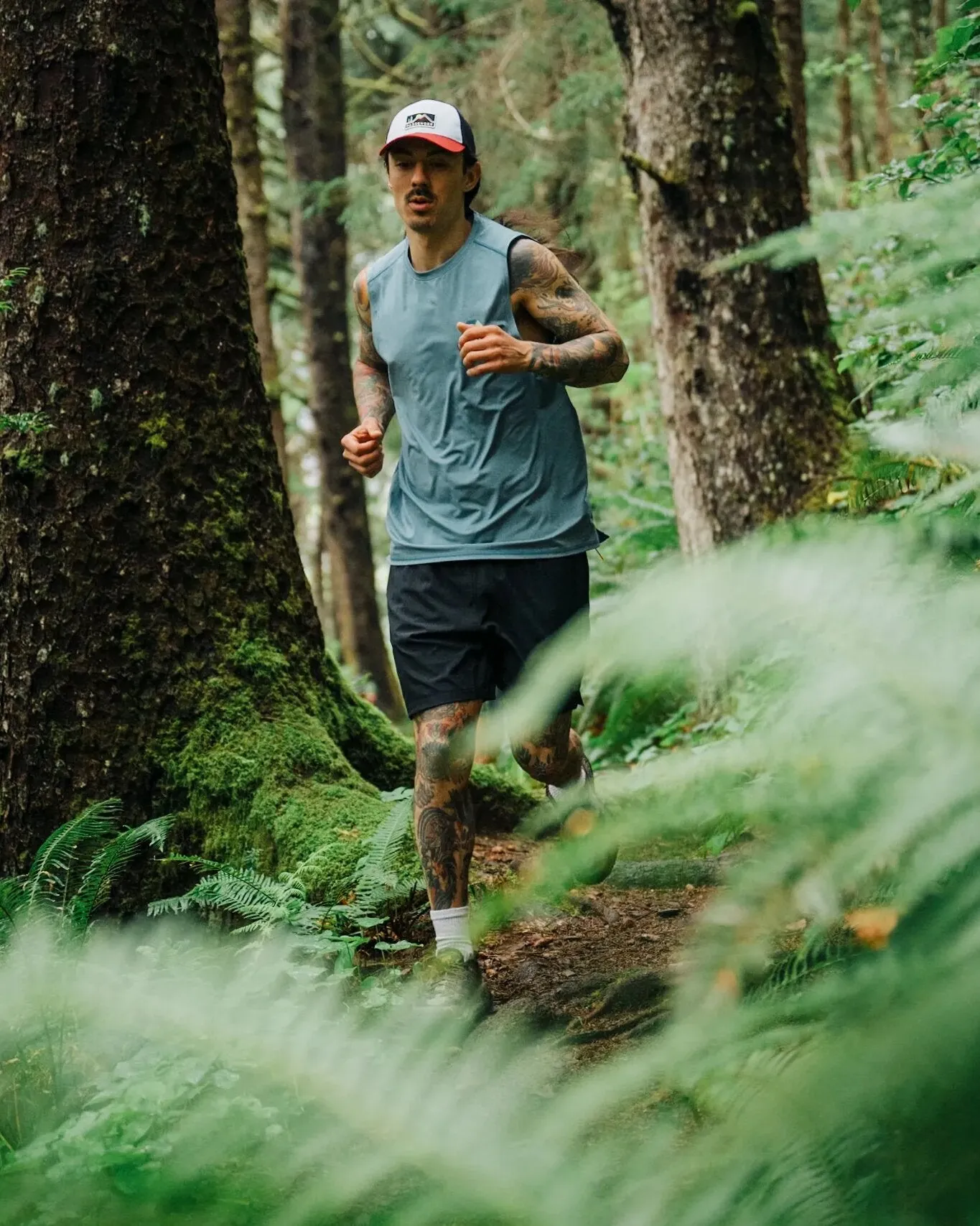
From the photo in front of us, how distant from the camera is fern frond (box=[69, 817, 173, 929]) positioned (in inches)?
138

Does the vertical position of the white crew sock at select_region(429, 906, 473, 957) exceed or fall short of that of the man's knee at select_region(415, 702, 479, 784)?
it falls short

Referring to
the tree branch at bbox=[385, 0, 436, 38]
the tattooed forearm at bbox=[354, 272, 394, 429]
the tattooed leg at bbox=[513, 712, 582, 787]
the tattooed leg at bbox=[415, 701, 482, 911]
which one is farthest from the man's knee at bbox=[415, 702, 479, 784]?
the tree branch at bbox=[385, 0, 436, 38]

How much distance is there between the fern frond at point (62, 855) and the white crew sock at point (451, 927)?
1.06 meters

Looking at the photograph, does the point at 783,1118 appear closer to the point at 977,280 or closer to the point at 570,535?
the point at 977,280

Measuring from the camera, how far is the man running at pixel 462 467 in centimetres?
389

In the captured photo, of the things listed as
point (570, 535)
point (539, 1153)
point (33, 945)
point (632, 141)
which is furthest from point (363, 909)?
point (632, 141)

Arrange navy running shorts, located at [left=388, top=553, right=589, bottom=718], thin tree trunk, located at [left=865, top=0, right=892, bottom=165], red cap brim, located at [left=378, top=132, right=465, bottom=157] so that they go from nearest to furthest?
red cap brim, located at [left=378, top=132, right=465, bottom=157] → navy running shorts, located at [left=388, top=553, right=589, bottom=718] → thin tree trunk, located at [left=865, top=0, right=892, bottom=165]

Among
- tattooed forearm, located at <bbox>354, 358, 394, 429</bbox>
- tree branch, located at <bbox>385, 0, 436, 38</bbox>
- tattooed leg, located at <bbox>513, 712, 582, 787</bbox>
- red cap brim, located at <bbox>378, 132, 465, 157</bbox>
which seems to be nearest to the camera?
red cap brim, located at <bbox>378, 132, 465, 157</bbox>

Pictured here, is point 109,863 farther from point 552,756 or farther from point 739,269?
point 739,269

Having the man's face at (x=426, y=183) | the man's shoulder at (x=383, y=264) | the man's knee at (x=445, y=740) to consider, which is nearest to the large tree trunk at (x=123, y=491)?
the man's knee at (x=445, y=740)

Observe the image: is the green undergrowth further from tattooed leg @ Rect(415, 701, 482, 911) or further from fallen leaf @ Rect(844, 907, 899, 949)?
fallen leaf @ Rect(844, 907, 899, 949)

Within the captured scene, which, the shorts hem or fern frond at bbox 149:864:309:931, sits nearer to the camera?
fern frond at bbox 149:864:309:931

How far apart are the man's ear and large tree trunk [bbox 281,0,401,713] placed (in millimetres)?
9786

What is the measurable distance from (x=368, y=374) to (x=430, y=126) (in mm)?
872
